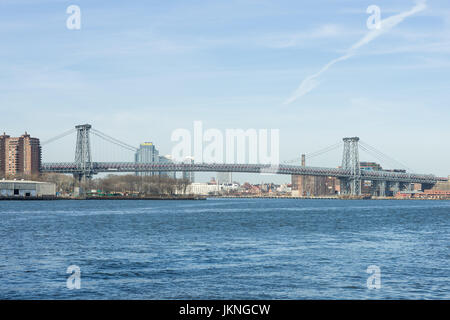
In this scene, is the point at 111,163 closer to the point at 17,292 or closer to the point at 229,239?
the point at 229,239

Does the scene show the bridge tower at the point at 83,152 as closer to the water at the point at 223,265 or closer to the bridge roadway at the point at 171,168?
the bridge roadway at the point at 171,168

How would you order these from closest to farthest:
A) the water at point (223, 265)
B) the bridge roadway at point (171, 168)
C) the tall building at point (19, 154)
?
the water at point (223, 265)
the bridge roadway at point (171, 168)
the tall building at point (19, 154)

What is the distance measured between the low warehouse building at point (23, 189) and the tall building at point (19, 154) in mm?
41508

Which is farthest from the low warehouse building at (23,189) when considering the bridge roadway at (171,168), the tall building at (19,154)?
the tall building at (19,154)

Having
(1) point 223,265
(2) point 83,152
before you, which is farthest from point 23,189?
(1) point 223,265

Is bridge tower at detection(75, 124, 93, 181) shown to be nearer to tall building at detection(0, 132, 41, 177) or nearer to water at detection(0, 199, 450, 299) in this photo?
tall building at detection(0, 132, 41, 177)

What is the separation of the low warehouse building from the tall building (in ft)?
136

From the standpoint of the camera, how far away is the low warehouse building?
326 ft

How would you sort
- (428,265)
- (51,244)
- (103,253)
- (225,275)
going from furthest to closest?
(51,244) → (103,253) → (428,265) → (225,275)

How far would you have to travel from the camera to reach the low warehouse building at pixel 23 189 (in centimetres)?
9938

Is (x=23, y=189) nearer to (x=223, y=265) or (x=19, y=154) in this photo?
(x=19, y=154)
